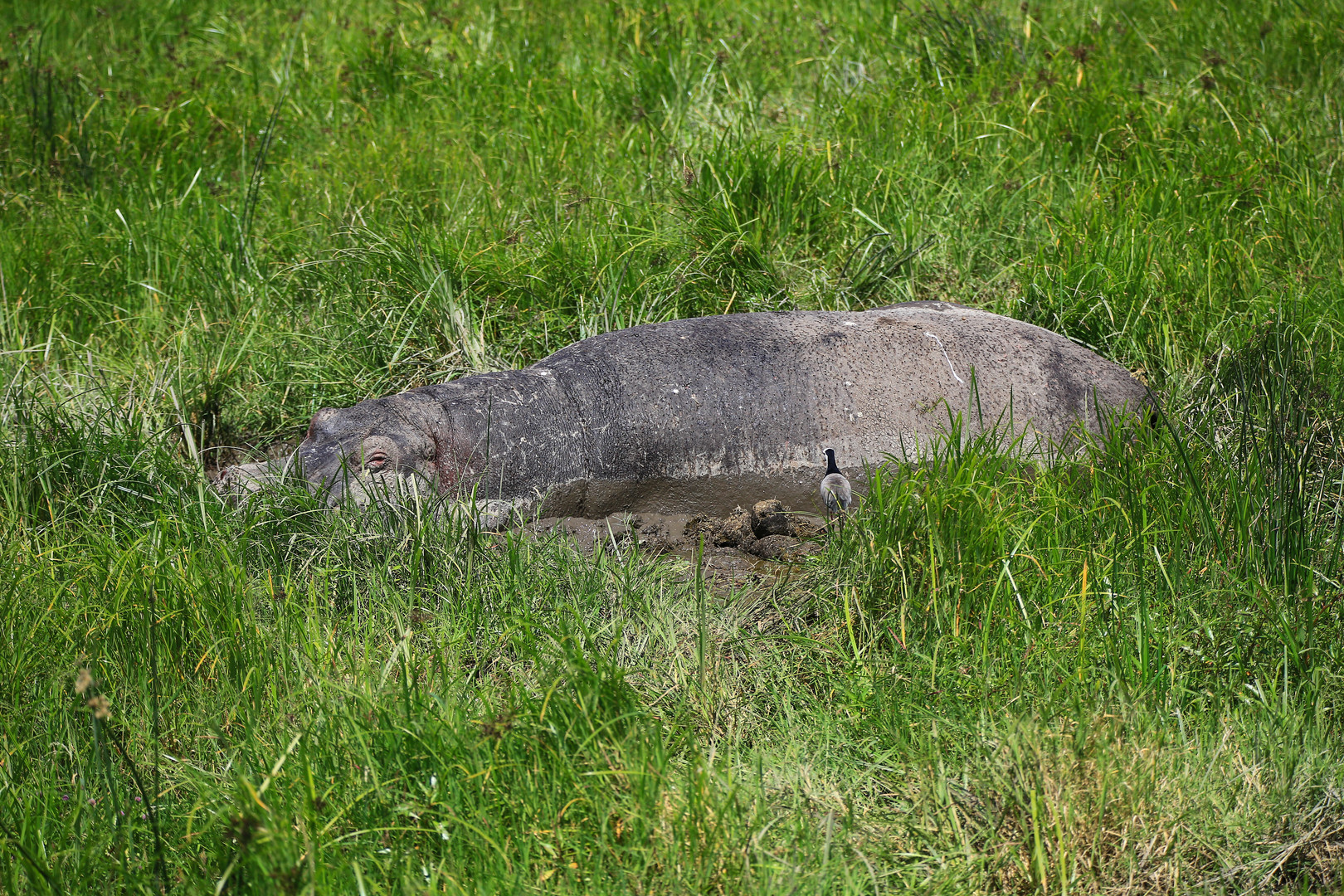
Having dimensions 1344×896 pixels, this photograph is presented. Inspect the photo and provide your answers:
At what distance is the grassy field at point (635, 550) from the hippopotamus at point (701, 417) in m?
0.34

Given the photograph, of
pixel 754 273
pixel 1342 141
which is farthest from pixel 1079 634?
pixel 1342 141

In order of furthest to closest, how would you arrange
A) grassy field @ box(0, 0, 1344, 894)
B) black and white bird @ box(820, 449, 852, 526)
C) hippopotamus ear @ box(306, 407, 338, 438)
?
1. hippopotamus ear @ box(306, 407, 338, 438)
2. black and white bird @ box(820, 449, 852, 526)
3. grassy field @ box(0, 0, 1344, 894)

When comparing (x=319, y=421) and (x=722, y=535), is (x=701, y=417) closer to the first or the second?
(x=722, y=535)

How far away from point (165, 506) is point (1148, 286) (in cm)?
381

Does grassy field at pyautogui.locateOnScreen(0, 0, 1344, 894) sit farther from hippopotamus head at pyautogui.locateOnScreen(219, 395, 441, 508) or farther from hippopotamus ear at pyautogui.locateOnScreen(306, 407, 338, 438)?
hippopotamus ear at pyautogui.locateOnScreen(306, 407, 338, 438)

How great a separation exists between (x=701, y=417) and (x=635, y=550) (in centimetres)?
73

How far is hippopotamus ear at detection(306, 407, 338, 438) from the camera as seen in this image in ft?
11.9

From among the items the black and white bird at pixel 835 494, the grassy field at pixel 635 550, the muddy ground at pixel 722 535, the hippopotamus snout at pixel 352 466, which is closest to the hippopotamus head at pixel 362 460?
the hippopotamus snout at pixel 352 466

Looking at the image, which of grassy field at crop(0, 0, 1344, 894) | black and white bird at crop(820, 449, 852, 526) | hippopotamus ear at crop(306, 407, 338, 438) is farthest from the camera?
hippopotamus ear at crop(306, 407, 338, 438)

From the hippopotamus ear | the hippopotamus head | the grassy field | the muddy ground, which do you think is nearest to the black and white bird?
the muddy ground

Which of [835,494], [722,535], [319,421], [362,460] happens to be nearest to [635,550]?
[722,535]

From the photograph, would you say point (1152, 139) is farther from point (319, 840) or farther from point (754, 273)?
point (319, 840)

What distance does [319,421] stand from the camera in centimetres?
363

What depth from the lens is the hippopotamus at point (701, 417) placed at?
3.61 meters
